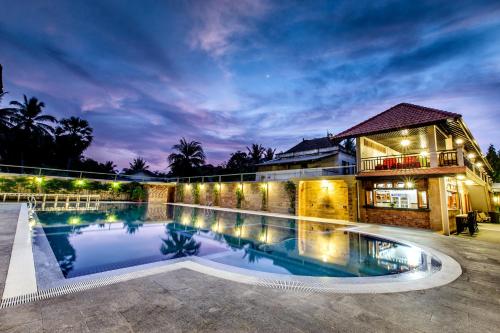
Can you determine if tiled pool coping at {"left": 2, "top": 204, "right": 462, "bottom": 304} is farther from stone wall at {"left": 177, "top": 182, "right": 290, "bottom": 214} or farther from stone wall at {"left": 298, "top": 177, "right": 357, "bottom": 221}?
stone wall at {"left": 177, "top": 182, "right": 290, "bottom": 214}

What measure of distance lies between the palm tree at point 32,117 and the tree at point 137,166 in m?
20.5

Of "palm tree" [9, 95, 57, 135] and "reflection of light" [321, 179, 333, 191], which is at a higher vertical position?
"palm tree" [9, 95, 57, 135]

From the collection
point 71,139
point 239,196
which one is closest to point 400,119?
point 239,196

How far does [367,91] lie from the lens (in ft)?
76.6

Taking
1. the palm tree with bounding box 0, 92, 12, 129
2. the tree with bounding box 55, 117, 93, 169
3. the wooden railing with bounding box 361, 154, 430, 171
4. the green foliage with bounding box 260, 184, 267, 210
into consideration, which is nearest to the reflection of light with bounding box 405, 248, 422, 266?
the wooden railing with bounding box 361, 154, 430, 171

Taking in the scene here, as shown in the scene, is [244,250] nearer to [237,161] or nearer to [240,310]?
[240,310]

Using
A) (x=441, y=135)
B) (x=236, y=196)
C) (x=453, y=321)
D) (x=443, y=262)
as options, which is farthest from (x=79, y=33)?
(x=441, y=135)

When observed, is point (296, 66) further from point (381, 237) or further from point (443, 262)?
point (443, 262)

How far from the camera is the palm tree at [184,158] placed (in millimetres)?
37562

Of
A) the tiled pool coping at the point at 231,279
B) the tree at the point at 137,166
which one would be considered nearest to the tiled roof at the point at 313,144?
the tiled pool coping at the point at 231,279

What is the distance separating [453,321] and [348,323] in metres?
1.38

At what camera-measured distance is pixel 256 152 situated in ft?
127

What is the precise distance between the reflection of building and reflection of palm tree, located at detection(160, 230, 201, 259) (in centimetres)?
1050

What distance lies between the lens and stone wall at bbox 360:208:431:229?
37.1ft
